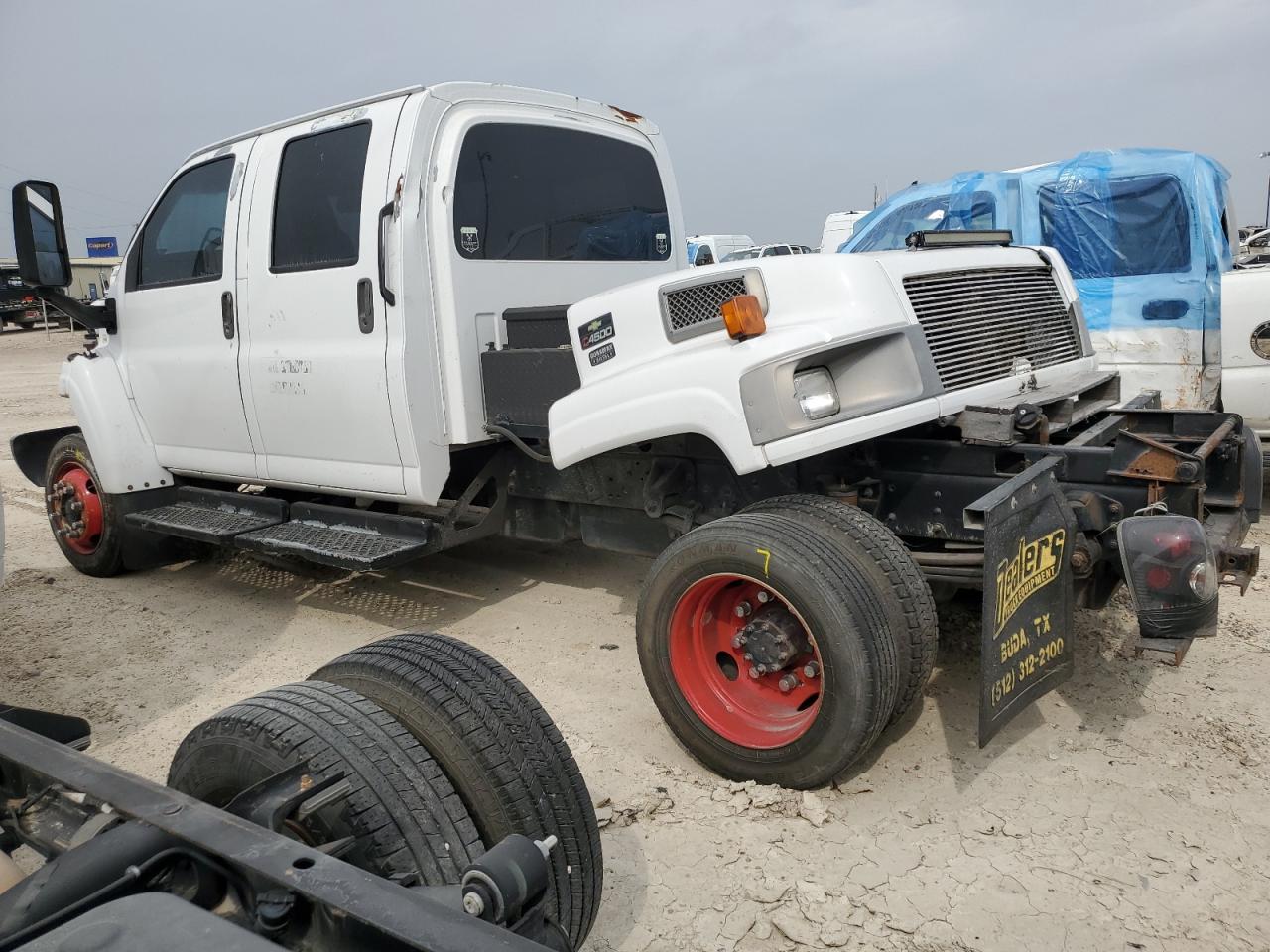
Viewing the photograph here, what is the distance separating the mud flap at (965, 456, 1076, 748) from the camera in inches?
105

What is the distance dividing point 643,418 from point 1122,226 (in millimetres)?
5339

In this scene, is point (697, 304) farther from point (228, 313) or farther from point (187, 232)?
point (187, 232)

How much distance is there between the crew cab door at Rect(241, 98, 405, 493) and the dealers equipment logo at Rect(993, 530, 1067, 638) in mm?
2598

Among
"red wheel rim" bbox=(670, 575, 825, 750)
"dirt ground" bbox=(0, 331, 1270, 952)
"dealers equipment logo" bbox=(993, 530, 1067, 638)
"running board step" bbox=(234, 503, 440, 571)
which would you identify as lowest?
"dirt ground" bbox=(0, 331, 1270, 952)

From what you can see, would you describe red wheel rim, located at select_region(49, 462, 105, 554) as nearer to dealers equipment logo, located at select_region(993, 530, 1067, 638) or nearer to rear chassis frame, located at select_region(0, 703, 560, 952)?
rear chassis frame, located at select_region(0, 703, 560, 952)

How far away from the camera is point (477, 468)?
4660 mm

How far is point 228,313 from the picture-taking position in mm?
4820

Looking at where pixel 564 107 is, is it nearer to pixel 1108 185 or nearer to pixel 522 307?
pixel 522 307

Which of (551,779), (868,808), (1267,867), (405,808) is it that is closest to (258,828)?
(405,808)

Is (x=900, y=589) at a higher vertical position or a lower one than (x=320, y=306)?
lower

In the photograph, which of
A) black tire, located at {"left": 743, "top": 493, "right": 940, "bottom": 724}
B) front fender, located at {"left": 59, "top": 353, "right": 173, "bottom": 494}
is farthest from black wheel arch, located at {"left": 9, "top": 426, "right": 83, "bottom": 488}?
black tire, located at {"left": 743, "top": 493, "right": 940, "bottom": 724}

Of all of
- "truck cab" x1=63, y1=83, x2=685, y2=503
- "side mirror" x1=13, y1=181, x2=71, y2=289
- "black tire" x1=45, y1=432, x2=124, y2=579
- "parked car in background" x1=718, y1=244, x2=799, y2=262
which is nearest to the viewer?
"truck cab" x1=63, y1=83, x2=685, y2=503

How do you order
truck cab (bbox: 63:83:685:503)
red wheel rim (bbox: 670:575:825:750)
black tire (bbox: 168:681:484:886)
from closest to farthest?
black tire (bbox: 168:681:484:886), red wheel rim (bbox: 670:575:825:750), truck cab (bbox: 63:83:685:503)

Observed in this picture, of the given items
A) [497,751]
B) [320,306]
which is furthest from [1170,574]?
[320,306]
